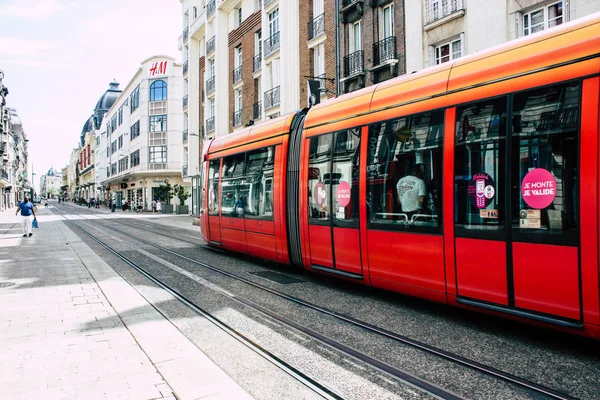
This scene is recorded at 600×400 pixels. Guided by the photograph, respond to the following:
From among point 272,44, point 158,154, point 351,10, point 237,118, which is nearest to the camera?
point 351,10

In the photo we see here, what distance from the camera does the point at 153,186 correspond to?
5534cm

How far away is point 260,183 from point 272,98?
18.6m

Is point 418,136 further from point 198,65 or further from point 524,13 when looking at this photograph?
point 198,65

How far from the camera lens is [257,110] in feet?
93.6

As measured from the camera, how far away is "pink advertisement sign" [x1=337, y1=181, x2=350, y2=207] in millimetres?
6477

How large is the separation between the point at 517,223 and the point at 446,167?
3.41ft

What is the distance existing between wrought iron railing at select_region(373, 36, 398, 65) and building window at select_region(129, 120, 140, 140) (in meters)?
44.8

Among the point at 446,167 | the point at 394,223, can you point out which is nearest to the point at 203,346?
the point at 394,223

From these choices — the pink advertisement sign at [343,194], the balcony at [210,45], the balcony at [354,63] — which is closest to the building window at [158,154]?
the balcony at [210,45]

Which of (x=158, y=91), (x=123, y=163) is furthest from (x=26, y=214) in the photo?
(x=123, y=163)

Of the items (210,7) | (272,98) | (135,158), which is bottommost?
(135,158)

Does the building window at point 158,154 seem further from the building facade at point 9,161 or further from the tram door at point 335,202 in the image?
the tram door at point 335,202

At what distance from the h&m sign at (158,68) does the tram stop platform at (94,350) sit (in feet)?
164

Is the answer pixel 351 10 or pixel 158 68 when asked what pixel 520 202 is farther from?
pixel 158 68
